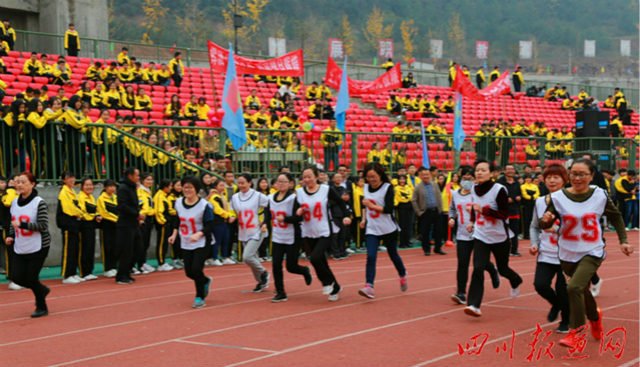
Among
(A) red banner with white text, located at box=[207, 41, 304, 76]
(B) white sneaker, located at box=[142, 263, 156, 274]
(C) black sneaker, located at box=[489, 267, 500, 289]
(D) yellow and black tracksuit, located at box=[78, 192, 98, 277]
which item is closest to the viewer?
(C) black sneaker, located at box=[489, 267, 500, 289]

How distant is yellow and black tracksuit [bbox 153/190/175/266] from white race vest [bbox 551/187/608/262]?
9.09 meters

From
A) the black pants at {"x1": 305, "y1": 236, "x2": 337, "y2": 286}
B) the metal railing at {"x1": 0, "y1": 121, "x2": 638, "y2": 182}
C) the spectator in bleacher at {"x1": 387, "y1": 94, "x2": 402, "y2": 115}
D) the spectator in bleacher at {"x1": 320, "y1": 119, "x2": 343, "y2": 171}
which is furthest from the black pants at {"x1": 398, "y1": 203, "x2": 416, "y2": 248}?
the spectator in bleacher at {"x1": 387, "y1": 94, "x2": 402, "y2": 115}

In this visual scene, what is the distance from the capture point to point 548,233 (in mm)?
8773

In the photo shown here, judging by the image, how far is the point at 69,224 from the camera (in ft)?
46.3

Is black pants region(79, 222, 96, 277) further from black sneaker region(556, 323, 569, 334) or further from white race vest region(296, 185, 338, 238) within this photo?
black sneaker region(556, 323, 569, 334)

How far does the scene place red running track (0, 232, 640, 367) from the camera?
7.57 m

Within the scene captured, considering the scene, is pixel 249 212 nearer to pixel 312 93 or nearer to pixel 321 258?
pixel 321 258

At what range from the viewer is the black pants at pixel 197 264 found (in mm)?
10852

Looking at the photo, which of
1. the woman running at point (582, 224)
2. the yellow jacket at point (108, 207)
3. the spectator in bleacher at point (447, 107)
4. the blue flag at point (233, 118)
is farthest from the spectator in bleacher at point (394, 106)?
the woman running at point (582, 224)

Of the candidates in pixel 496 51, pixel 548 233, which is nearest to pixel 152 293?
pixel 548 233

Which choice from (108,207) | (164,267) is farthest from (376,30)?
(108,207)

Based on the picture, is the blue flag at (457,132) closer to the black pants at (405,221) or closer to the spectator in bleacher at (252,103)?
the black pants at (405,221)

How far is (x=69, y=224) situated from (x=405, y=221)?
8368mm

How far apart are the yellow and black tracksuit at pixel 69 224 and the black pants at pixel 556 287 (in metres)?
8.23
